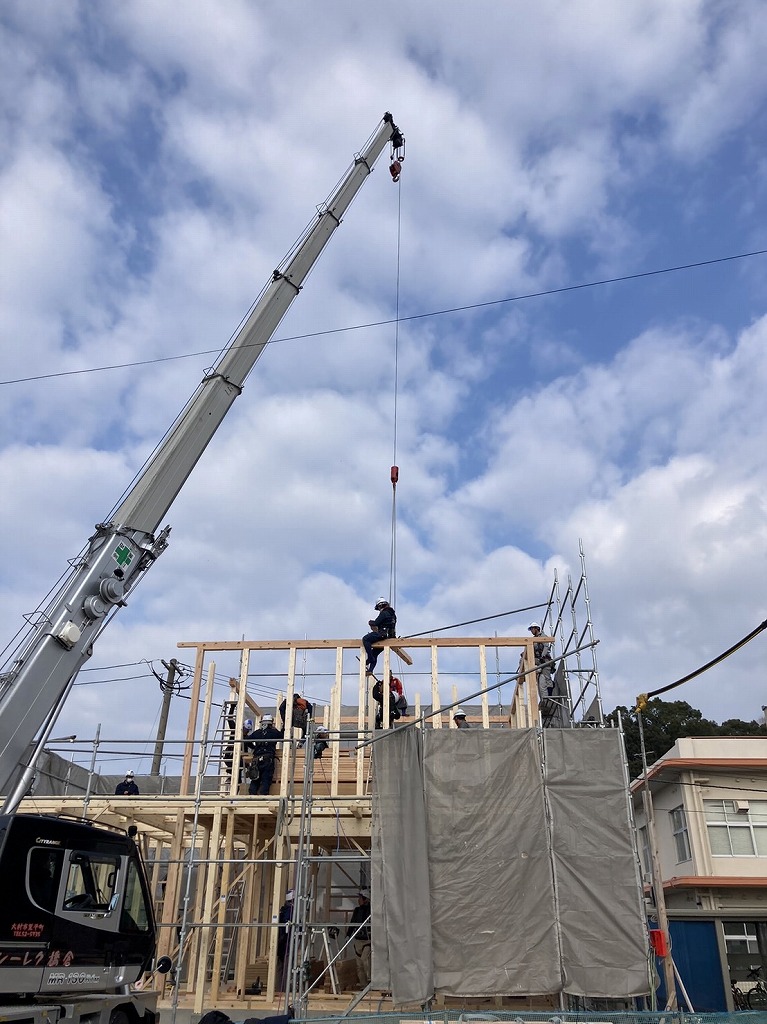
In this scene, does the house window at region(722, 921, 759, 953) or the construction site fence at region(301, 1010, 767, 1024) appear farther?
the house window at region(722, 921, 759, 953)

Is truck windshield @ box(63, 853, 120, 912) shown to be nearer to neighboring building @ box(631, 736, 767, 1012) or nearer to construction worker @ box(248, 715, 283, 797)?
construction worker @ box(248, 715, 283, 797)

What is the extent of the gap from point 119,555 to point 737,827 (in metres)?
19.9

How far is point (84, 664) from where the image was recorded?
29.9 ft

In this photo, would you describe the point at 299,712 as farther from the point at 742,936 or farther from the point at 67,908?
the point at 742,936

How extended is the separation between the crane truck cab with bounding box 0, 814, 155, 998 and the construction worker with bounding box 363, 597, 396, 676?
207 inches

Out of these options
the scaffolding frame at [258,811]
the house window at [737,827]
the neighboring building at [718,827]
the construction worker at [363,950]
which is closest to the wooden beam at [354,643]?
the scaffolding frame at [258,811]

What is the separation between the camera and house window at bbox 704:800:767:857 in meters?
21.7

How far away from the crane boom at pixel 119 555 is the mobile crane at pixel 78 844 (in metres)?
0.01

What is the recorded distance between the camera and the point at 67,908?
758cm

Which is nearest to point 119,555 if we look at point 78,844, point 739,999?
point 78,844

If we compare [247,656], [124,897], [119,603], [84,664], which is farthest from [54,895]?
[247,656]

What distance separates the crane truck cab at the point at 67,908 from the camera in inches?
280

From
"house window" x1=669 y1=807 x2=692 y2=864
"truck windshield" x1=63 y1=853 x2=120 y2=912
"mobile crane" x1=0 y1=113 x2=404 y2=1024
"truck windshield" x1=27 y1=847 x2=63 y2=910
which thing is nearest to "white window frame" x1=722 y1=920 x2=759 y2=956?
"house window" x1=669 y1=807 x2=692 y2=864

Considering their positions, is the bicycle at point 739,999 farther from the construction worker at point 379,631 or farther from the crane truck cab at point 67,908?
the crane truck cab at point 67,908
